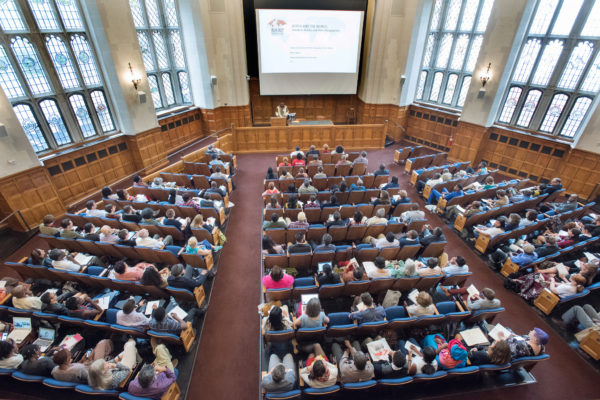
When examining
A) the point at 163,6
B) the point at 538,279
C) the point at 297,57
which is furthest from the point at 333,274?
the point at 163,6

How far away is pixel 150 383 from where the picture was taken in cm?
365

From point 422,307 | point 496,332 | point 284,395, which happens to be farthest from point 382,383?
point 496,332

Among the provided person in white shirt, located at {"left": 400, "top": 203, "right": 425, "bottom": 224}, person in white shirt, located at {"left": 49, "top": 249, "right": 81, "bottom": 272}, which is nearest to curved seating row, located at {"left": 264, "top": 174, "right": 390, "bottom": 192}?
person in white shirt, located at {"left": 400, "top": 203, "right": 425, "bottom": 224}

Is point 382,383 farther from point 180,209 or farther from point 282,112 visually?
point 282,112

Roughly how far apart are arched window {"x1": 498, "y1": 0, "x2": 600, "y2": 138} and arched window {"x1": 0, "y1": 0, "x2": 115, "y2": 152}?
51.7 feet

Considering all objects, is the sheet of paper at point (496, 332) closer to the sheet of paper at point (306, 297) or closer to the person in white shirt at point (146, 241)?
the sheet of paper at point (306, 297)

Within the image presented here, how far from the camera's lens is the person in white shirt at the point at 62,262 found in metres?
5.47

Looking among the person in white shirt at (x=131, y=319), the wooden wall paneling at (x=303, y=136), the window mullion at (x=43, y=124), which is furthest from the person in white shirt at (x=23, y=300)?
the wooden wall paneling at (x=303, y=136)

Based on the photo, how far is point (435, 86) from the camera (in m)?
14.4

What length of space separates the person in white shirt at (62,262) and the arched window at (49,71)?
5398 millimetres

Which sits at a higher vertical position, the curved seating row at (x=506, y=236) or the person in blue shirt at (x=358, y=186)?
the person in blue shirt at (x=358, y=186)

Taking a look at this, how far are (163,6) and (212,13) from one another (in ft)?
6.50

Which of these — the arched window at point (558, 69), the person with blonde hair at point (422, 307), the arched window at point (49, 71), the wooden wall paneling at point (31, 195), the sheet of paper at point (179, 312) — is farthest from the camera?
the arched window at point (558, 69)

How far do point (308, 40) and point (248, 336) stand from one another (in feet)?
43.0
